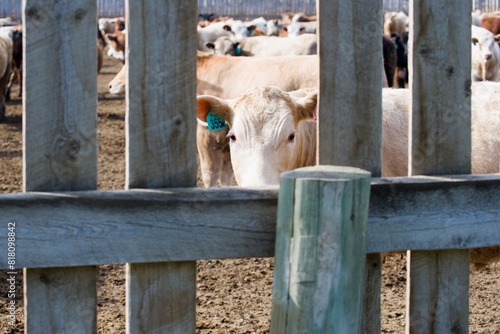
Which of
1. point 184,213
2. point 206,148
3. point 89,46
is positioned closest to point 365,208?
point 184,213

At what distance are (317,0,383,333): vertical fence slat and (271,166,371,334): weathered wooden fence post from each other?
0.32 metres

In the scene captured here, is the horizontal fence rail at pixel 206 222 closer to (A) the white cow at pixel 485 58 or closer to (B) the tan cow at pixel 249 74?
(B) the tan cow at pixel 249 74

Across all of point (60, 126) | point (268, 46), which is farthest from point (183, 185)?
point (268, 46)

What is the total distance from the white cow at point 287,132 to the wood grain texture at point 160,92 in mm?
1815

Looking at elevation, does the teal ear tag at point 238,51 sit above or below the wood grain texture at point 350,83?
above

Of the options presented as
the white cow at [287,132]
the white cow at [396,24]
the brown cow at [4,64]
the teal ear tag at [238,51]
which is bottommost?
the white cow at [287,132]

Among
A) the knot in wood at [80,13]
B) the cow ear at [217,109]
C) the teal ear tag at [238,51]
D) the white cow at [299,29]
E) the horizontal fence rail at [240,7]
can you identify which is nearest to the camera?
the knot in wood at [80,13]

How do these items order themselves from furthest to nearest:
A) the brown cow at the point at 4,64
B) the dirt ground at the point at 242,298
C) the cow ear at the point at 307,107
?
the brown cow at the point at 4,64 → the dirt ground at the point at 242,298 → the cow ear at the point at 307,107

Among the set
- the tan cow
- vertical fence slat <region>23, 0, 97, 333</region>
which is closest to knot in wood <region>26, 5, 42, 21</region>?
vertical fence slat <region>23, 0, 97, 333</region>

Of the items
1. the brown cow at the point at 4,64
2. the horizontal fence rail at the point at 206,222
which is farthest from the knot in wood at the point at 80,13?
the brown cow at the point at 4,64

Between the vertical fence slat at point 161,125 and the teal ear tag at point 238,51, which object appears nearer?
the vertical fence slat at point 161,125

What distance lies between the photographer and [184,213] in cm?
248

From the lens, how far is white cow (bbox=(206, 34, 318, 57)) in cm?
1895

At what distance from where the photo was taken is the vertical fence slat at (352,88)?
102 inches
